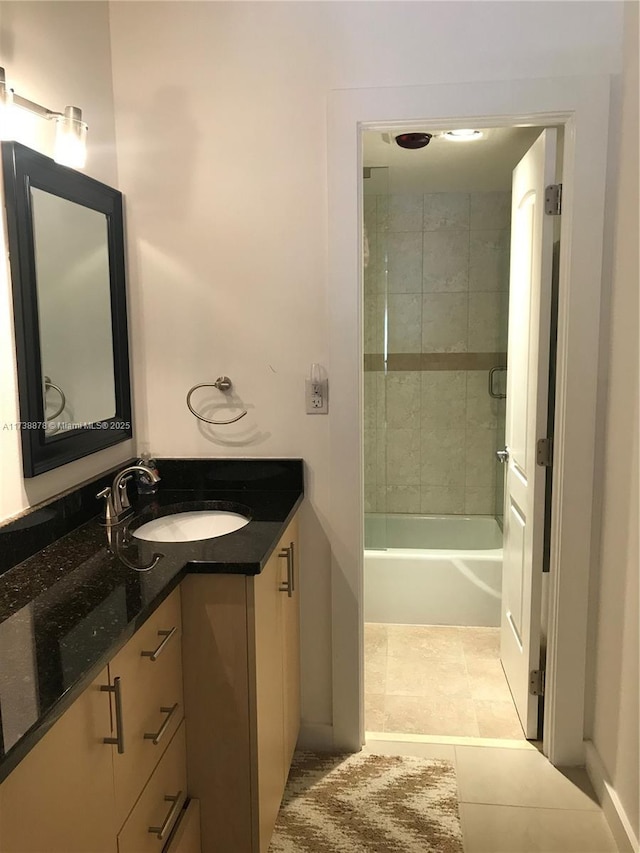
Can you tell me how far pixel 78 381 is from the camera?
198cm

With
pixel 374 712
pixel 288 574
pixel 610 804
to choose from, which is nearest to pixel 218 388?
pixel 288 574

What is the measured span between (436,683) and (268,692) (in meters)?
1.26

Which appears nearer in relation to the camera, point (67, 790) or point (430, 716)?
point (67, 790)

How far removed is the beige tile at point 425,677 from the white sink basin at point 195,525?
3.76 ft

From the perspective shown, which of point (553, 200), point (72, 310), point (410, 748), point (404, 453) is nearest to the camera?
point (72, 310)

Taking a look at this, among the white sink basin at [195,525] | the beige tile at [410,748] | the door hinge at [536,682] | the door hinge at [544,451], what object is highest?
the door hinge at [544,451]

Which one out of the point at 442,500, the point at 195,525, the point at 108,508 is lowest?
the point at 442,500

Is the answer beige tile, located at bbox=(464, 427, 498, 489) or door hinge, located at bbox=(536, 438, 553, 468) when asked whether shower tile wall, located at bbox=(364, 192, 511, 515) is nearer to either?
beige tile, located at bbox=(464, 427, 498, 489)

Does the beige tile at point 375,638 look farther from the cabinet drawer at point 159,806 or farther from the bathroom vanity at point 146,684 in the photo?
the cabinet drawer at point 159,806

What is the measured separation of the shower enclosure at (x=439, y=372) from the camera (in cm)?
386

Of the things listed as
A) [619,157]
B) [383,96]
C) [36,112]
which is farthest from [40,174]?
[619,157]

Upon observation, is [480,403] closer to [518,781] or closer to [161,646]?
[518,781]

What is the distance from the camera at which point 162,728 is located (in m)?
1.50

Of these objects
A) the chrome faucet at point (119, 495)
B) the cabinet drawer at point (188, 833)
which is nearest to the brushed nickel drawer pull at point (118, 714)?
the cabinet drawer at point (188, 833)
